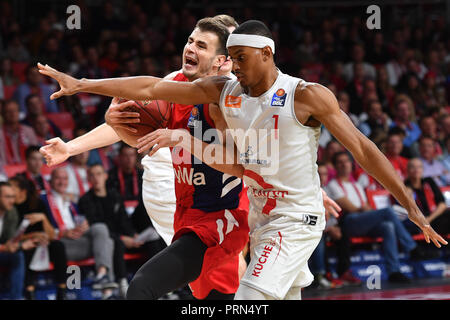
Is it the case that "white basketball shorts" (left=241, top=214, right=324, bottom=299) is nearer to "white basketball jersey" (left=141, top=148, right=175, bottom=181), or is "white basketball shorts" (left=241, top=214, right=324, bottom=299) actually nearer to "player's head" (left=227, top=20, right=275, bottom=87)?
"player's head" (left=227, top=20, right=275, bottom=87)

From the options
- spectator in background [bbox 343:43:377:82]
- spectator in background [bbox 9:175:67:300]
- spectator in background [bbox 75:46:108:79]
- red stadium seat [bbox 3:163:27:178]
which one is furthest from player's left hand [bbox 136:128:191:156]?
spectator in background [bbox 343:43:377:82]

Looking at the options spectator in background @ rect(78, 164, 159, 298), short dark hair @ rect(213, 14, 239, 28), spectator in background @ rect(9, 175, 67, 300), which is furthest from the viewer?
spectator in background @ rect(78, 164, 159, 298)

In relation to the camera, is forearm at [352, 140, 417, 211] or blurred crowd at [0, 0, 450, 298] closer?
forearm at [352, 140, 417, 211]

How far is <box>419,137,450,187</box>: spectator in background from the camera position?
8398 millimetres

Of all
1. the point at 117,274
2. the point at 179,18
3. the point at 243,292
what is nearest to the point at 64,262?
the point at 117,274

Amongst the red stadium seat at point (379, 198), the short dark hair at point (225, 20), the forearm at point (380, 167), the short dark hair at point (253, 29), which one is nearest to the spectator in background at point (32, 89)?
the red stadium seat at point (379, 198)

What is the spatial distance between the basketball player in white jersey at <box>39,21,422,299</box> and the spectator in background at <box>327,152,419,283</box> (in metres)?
3.96

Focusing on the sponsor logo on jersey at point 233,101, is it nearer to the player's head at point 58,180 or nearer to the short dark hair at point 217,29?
the short dark hair at point 217,29

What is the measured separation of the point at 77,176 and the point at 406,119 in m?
4.80

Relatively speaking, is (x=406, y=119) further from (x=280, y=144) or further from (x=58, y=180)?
(x=280, y=144)

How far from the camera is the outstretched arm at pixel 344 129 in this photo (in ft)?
10.4

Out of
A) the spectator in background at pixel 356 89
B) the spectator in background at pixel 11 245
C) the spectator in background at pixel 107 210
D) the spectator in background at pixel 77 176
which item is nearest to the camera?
the spectator in background at pixel 11 245

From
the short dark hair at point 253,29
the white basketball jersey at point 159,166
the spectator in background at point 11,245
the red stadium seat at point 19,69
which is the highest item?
the red stadium seat at point 19,69

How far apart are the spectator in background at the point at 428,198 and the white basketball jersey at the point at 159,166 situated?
12.4 feet
